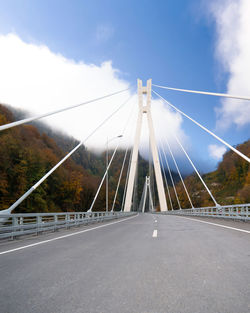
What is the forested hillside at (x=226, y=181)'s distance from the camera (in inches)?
2876

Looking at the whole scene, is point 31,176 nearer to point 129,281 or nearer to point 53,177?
point 53,177

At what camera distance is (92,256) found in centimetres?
570

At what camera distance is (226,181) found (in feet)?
278

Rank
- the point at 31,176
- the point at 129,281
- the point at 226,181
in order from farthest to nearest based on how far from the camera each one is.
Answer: the point at 226,181
the point at 31,176
the point at 129,281

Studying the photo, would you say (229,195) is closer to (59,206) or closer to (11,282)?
(59,206)

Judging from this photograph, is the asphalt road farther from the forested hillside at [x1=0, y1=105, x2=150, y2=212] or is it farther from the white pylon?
the white pylon

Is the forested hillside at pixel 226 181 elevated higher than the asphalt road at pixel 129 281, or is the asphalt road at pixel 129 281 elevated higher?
the forested hillside at pixel 226 181

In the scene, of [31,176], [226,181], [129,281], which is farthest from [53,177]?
[226,181]

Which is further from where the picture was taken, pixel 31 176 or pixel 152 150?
pixel 31 176

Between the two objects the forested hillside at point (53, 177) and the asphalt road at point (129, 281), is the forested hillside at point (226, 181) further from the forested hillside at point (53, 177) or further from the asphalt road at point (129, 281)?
the asphalt road at point (129, 281)

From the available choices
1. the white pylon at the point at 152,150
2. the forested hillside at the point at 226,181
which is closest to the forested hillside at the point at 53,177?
the forested hillside at the point at 226,181

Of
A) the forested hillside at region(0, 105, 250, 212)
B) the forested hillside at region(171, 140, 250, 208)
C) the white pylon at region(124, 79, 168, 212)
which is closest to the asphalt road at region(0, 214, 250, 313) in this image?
the forested hillside at region(0, 105, 250, 212)

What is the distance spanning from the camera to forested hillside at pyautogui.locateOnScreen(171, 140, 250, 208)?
240ft

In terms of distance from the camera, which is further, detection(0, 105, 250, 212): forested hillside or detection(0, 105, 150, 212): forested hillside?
detection(0, 105, 250, 212): forested hillside
